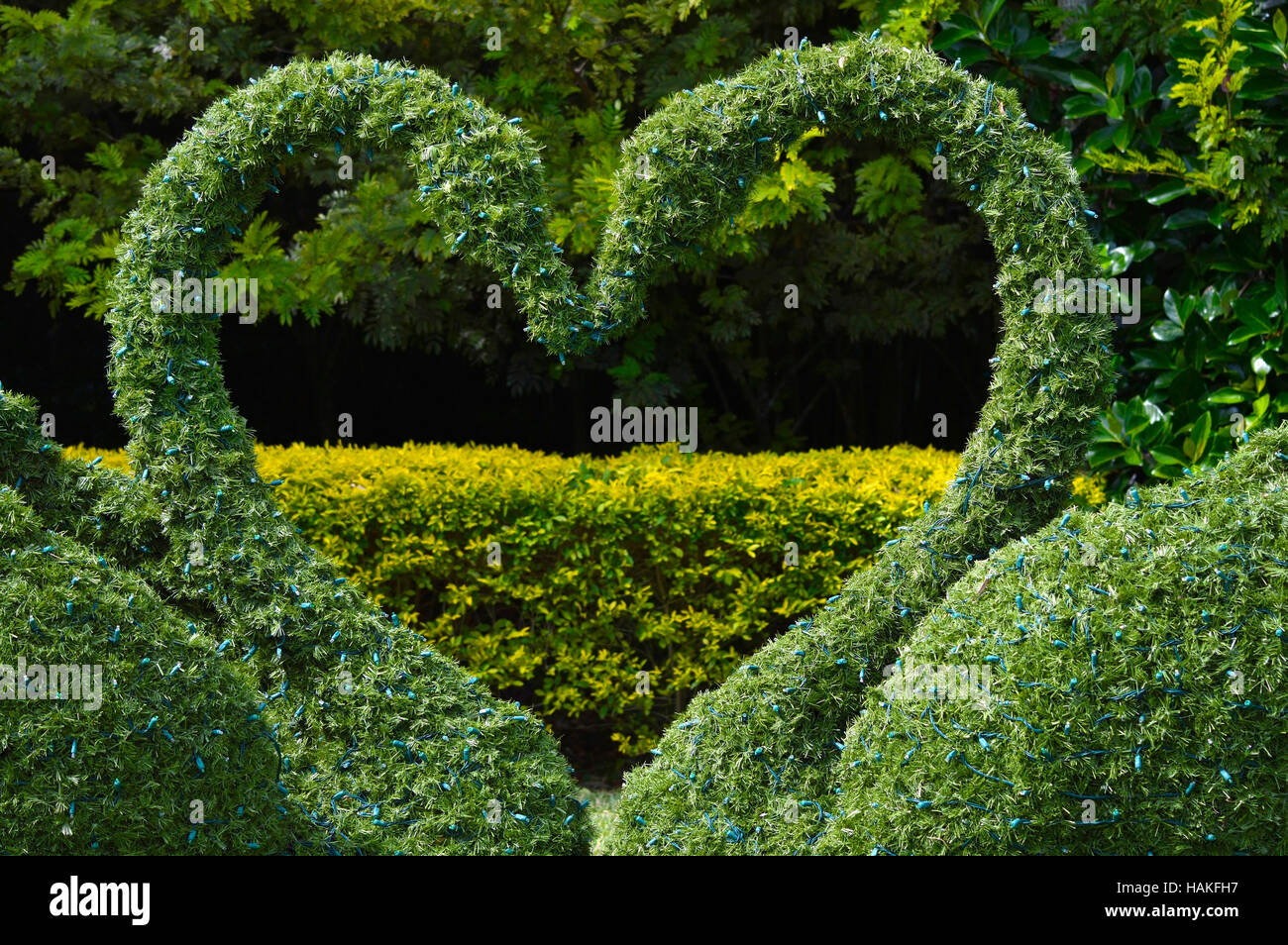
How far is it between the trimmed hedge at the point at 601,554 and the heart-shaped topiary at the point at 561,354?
139 centimetres

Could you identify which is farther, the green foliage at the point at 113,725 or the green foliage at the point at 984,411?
the green foliage at the point at 984,411

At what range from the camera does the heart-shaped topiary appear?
10.3ft

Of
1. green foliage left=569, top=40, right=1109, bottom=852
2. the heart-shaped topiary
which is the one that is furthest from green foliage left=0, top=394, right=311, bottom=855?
green foliage left=569, top=40, right=1109, bottom=852

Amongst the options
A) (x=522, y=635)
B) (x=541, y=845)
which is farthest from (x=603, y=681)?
(x=541, y=845)

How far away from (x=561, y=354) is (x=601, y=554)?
171cm

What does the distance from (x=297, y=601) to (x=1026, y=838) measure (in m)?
2.00

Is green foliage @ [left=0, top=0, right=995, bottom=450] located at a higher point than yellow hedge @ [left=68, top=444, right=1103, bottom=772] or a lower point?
higher

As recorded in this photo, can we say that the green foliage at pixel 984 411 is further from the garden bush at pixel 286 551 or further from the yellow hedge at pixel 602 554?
the yellow hedge at pixel 602 554

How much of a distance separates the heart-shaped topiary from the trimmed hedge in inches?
54.7

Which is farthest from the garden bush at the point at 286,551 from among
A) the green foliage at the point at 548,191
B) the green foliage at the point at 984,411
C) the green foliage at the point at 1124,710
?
the green foliage at the point at 548,191

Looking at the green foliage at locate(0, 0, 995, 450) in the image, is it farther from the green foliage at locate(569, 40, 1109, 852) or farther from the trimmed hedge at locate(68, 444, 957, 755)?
the green foliage at locate(569, 40, 1109, 852)

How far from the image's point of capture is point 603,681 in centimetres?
490

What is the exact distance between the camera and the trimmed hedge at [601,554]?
4805 millimetres

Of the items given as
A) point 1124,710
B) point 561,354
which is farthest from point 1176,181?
point 1124,710
